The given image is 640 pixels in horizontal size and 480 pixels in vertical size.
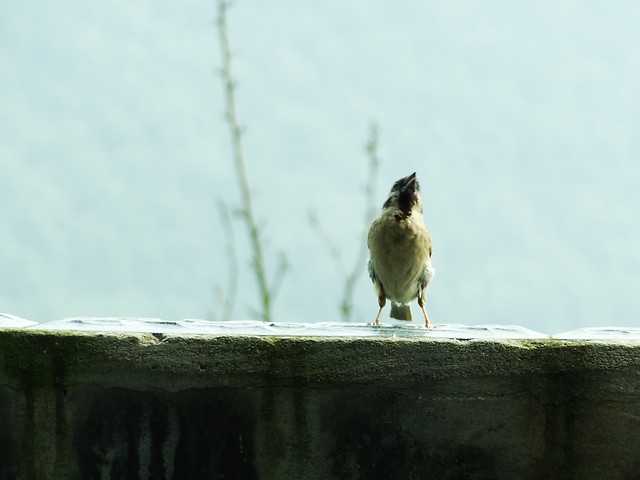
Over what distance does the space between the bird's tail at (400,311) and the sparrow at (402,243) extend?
1.34 feet

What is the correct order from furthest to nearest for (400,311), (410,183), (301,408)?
(400,311)
(410,183)
(301,408)

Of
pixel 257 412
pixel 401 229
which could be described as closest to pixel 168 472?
pixel 257 412

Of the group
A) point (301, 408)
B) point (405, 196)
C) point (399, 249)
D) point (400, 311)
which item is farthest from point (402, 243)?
point (301, 408)

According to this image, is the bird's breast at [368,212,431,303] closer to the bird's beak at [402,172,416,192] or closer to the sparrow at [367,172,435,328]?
the sparrow at [367,172,435,328]

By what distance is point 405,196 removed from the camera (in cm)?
441

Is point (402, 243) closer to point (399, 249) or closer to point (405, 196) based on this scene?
point (399, 249)

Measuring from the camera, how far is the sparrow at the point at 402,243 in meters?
4.34

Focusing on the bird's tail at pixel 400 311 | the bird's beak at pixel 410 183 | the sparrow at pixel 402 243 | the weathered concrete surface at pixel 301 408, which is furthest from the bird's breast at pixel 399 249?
the weathered concrete surface at pixel 301 408

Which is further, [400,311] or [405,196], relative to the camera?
[400,311]

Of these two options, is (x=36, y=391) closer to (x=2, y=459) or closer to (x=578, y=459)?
(x=2, y=459)

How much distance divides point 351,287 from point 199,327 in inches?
101

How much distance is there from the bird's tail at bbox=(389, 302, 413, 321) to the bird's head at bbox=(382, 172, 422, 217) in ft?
2.61

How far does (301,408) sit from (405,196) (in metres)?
2.67

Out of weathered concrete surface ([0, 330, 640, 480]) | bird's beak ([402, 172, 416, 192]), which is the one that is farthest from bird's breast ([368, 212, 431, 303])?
weathered concrete surface ([0, 330, 640, 480])
